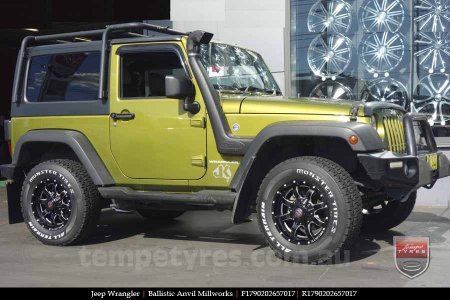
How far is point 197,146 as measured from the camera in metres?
6.06

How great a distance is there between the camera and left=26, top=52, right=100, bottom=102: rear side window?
662cm

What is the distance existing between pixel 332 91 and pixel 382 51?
0.98 m

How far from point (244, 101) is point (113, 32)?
1665mm

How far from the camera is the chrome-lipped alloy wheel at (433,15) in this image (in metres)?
9.73

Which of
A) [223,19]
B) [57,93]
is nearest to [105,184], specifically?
[57,93]

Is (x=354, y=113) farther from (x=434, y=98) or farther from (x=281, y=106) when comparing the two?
(x=434, y=98)

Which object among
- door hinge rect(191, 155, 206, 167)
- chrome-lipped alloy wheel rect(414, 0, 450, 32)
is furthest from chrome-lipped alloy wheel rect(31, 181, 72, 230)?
chrome-lipped alloy wheel rect(414, 0, 450, 32)

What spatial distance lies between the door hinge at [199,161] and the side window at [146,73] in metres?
0.73

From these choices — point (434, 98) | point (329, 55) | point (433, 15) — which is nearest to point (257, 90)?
point (329, 55)
